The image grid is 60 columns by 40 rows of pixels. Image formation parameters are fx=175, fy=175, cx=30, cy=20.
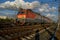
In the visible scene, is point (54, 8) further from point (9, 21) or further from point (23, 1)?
point (9, 21)

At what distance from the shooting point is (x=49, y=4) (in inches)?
145

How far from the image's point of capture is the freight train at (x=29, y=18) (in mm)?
3650

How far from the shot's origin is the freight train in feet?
12.0

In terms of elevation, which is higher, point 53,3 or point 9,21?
point 53,3

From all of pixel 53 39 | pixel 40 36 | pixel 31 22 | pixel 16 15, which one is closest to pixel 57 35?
Answer: pixel 53 39

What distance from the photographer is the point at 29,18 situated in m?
3.69

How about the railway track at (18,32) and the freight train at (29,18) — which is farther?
the freight train at (29,18)

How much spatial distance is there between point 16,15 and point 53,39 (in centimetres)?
92

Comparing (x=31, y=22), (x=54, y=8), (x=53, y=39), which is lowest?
(x=53, y=39)

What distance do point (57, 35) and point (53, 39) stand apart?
118 mm

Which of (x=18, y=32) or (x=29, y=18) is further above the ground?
(x=29, y=18)

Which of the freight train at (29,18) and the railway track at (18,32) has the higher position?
the freight train at (29,18)

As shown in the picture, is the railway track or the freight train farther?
the freight train

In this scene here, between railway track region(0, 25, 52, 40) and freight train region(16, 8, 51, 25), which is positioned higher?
freight train region(16, 8, 51, 25)
